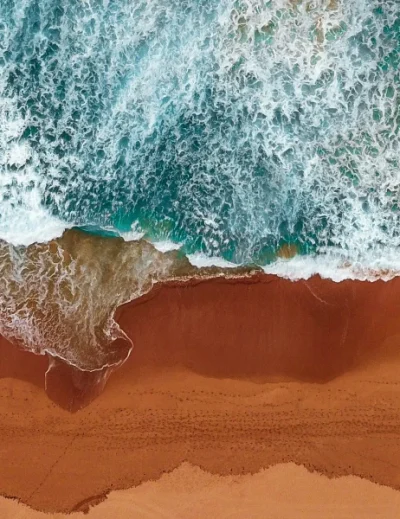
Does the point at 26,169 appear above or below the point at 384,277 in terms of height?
above

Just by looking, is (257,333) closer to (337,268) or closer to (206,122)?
(337,268)

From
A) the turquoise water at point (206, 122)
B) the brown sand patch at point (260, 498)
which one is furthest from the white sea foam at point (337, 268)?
the brown sand patch at point (260, 498)

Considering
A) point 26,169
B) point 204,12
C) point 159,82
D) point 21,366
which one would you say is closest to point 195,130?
point 159,82

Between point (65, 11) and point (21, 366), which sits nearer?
point (21, 366)

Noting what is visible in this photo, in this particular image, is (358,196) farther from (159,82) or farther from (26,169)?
(26,169)

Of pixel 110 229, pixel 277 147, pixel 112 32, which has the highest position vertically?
pixel 112 32

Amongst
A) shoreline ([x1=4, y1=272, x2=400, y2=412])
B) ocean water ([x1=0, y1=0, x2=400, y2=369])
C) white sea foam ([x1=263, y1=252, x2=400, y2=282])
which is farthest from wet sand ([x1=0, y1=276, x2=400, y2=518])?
ocean water ([x1=0, y1=0, x2=400, y2=369])

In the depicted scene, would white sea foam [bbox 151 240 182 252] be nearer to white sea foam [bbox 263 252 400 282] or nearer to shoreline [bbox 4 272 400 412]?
shoreline [bbox 4 272 400 412]
